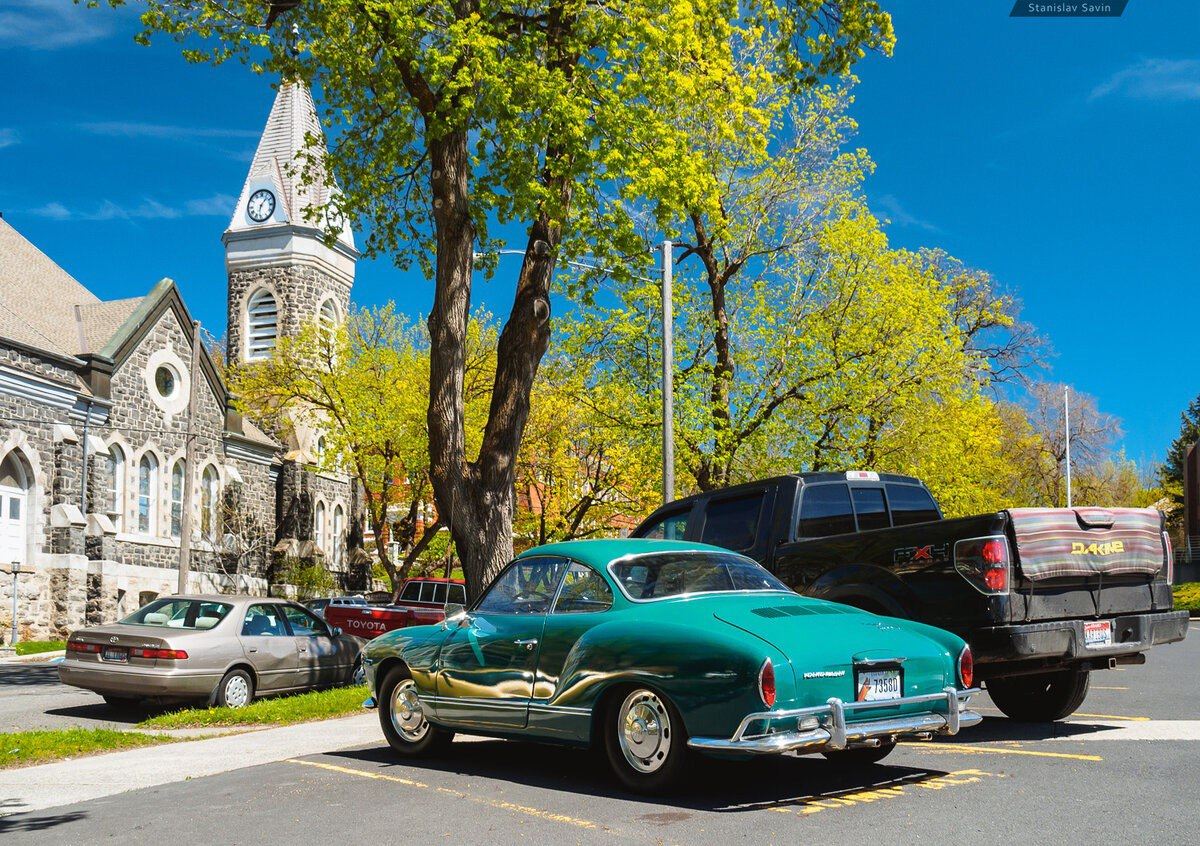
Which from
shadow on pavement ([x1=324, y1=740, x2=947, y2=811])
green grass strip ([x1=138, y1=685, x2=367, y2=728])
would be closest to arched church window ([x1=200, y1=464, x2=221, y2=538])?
green grass strip ([x1=138, y1=685, x2=367, y2=728])

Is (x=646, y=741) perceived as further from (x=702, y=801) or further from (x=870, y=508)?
(x=870, y=508)

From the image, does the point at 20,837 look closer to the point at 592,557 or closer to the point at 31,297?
the point at 592,557

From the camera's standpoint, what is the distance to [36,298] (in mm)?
35312

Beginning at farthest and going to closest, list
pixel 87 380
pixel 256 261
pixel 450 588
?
1. pixel 256 261
2. pixel 87 380
3. pixel 450 588

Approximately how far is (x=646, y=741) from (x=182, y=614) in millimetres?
9018

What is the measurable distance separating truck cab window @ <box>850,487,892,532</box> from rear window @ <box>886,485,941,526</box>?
0.39ft

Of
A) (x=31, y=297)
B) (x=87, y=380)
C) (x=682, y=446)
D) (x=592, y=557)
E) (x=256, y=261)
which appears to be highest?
(x=256, y=261)

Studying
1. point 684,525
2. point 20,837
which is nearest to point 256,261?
point 684,525

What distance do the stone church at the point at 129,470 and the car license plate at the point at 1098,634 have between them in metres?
13.8

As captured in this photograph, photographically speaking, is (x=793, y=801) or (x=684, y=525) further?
(x=684, y=525)

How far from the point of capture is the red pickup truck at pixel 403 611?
22234 mm

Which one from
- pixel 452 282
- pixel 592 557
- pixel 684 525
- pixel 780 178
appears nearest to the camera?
pixel 592 557

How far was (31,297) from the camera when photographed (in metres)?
35.1

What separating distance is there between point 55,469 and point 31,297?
23.2ft
